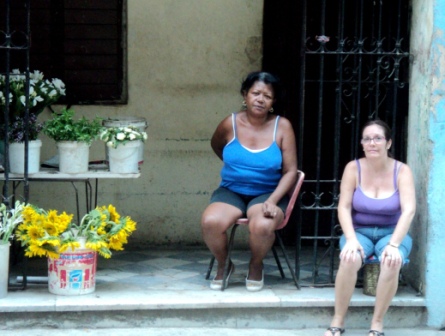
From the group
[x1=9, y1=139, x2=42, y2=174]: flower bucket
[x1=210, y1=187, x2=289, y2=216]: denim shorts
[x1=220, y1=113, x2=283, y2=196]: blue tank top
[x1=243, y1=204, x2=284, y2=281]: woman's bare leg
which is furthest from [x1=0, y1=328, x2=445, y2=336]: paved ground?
[x1=9, y1=139, x2=42, y2=174]: flower bucket

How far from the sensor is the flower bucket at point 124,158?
6262 millimetres

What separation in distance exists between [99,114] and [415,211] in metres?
2.88

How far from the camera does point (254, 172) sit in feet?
20.5

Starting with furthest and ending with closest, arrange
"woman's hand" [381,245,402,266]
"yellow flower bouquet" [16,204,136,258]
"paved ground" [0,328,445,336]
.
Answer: "yellow flower bouquet" [16,204,136,258]
"paved ground" [0,328,445,336]
"woman's hand" [381,245,402,266]

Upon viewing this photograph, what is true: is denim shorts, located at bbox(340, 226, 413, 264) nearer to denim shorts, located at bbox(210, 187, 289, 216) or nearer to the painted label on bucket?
denim shorts, located at bbox(210, 187, 289, 216)

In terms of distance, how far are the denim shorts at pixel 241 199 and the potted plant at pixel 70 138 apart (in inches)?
38.9

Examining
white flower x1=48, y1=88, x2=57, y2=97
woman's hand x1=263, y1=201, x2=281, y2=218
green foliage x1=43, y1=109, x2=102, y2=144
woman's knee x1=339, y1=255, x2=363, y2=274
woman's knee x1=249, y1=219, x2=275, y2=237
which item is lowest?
woman's knee x1=339, y1=255, x2=363, y2=274

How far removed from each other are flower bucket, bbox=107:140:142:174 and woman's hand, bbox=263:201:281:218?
1030 mm

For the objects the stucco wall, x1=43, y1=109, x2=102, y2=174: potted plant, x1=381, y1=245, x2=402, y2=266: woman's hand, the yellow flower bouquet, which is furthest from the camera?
the stucco wall

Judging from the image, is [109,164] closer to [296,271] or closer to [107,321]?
[107,321]

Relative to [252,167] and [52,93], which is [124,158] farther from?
[252,167]

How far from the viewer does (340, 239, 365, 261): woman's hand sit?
219 inches

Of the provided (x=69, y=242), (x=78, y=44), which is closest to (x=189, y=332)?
(x=69, y=242)

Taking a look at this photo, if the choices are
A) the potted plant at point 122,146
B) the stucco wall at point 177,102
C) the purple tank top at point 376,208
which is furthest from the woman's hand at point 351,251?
the stucco wall at point 177,102
